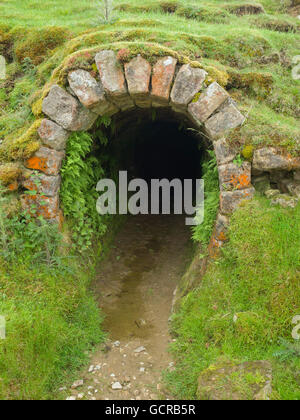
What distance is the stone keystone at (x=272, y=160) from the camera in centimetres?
505

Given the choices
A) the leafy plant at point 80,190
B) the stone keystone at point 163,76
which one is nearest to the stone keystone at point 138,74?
the stone keystone at point 163,76

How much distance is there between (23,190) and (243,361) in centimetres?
406

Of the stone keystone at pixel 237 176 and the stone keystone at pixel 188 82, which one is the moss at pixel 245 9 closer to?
the stone keystone at pixel 188 82

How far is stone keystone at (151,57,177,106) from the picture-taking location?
5246 mm

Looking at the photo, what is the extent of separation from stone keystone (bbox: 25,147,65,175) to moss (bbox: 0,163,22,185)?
184 mm

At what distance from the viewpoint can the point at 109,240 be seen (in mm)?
7613

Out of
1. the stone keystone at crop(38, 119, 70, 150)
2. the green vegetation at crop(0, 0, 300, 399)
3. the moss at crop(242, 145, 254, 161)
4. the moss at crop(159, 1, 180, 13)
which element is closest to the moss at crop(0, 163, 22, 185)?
the green vegetation at crop(0, 0, 300, 399)

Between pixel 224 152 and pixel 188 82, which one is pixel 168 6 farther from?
pixel 224 152

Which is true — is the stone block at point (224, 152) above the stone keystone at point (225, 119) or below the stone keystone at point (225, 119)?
below

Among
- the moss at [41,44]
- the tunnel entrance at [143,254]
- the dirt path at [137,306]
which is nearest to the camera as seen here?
the dirt path at [137,306]

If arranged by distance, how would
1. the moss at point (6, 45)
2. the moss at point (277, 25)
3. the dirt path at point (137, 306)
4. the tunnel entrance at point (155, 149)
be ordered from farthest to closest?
the moss at point (277, 25) → the tunnel entrance at point (155, 149) → the moss at point (6, 45) → the dirt path at point (137, 306)

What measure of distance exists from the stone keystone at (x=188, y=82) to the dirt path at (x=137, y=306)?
3.34 m

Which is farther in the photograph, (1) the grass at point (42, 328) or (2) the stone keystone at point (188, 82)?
(2) the stone keystone at point (188, 82)

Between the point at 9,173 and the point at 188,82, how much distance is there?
10.2 ft
